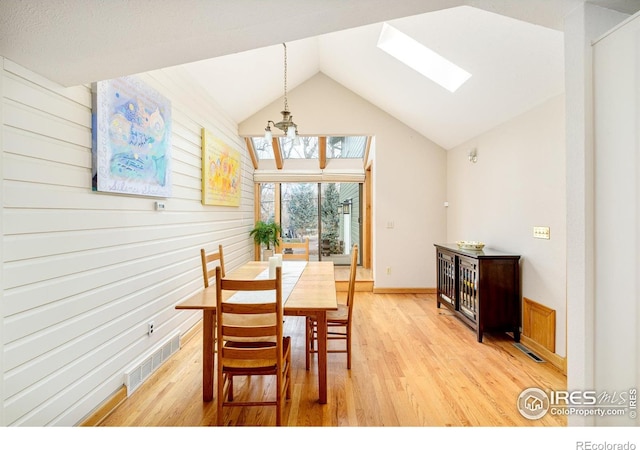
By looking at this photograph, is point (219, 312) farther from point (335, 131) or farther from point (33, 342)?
point (335, 131)

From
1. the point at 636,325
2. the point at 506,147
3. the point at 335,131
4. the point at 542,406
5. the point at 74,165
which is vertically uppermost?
the point at 335,131

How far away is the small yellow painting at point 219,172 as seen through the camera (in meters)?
3.45

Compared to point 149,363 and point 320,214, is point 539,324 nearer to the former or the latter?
point 149,363

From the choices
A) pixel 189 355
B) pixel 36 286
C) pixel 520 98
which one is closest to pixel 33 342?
pixel 36 286

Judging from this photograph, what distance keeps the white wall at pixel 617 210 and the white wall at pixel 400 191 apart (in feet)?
11.9

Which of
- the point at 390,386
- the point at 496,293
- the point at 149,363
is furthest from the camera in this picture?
the point at 496,293

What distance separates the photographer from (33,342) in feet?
4.78

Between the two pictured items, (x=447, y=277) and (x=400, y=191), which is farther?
(x=400, y=191)

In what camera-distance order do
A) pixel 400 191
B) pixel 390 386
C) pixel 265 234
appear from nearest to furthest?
pixel 390 386, pixel 400 191, pixel 265 234

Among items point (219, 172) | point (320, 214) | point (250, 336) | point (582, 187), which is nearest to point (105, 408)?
point (250, 336)

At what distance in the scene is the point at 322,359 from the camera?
201cm

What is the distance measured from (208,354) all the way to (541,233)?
3.00 metres

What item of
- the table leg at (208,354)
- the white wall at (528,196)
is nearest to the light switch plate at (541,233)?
the white wall at (528,196)

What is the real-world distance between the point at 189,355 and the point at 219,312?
1.49 m
